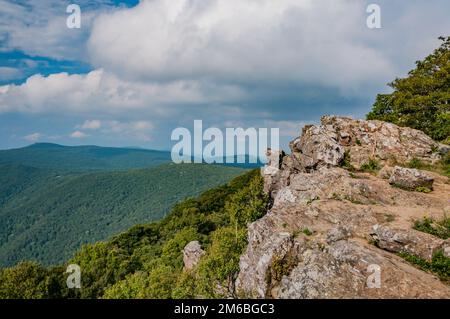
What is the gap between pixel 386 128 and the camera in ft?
119

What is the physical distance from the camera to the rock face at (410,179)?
27.5 m

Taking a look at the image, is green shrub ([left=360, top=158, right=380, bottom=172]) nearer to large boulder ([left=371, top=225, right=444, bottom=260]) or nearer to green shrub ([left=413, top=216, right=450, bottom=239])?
green shrub ([left=413, top=216, right=450, bottom=239])

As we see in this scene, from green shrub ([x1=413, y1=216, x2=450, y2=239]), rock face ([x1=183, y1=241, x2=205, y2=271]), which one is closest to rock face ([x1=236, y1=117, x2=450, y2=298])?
green shrub ([x1=413, y1=216, x2=450, y2=239])

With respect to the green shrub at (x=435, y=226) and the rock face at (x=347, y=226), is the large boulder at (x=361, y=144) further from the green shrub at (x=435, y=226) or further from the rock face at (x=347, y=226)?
the green shrub at (x=435, y=226)

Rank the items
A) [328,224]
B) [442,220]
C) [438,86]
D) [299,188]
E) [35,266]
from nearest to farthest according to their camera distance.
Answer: [442,220]
[328,224]
[299,188]
[438,86]
[35,266]

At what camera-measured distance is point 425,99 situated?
43688 mm

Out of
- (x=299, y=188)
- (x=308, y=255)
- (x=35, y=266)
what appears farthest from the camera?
(x=35, y=266)

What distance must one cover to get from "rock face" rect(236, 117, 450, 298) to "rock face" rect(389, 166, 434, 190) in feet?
0.53

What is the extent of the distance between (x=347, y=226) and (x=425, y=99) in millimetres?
29625

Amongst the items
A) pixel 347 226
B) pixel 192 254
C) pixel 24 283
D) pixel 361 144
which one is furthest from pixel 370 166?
pixel 24 283

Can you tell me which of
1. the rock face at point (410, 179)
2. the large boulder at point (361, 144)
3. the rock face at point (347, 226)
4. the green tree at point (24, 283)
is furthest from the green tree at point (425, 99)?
the green tree at point (24, 283)
